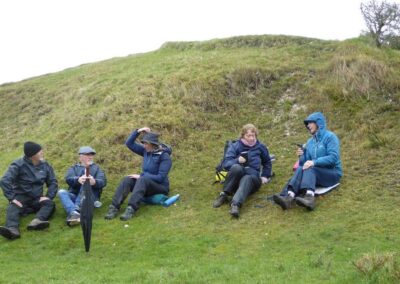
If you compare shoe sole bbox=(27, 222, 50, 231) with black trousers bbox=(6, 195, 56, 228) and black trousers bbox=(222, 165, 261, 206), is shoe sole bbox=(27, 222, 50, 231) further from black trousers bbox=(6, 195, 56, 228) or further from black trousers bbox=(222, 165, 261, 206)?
black trousers bbox=(222, 165, 261, 206)

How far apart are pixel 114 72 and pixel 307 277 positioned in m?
20.0

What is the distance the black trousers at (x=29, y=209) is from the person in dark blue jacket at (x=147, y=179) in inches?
53.7

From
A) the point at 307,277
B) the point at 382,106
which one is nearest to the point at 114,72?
the point at 382,106

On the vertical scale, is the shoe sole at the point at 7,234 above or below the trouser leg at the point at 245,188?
below

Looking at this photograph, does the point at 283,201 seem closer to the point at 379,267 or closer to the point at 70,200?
the point at 379,267

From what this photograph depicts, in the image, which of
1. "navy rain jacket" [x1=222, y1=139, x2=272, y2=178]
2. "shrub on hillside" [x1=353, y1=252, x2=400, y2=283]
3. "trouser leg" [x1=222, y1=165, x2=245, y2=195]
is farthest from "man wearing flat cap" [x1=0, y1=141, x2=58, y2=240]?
"shrub on hillside" [x1=353, y1=252, x2=400, y2=283]

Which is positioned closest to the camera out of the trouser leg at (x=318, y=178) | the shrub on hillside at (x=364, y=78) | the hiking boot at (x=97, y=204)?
the trouser leg at (x=318, y=178)

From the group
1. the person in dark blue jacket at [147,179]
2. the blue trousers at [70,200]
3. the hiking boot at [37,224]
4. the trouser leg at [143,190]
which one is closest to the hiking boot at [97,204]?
the blue trousers at [70,200]

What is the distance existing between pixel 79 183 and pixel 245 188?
405cm

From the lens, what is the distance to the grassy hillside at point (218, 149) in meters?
8.68

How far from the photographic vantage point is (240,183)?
1162 centimetres

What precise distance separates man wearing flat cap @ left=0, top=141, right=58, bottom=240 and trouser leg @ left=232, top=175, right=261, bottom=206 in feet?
14.1

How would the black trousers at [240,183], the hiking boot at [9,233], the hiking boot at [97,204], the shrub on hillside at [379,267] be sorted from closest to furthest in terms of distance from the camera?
the shrub on hillside at [379,267] → the hiking boot at [9,233] → the black trousers at [240,183] → the hiking boot at [97,204]

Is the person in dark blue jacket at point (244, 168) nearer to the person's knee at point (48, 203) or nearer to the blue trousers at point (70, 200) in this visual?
the blue trousers at point (70, 200)
